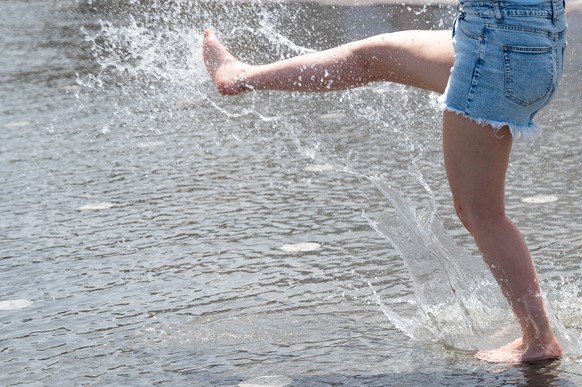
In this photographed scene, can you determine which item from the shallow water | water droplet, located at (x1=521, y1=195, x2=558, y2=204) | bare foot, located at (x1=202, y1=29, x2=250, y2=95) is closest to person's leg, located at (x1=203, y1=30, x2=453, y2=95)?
bare foot, located at (x1=202, y1=29, x2=250, y2=95)

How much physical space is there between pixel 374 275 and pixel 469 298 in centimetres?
47

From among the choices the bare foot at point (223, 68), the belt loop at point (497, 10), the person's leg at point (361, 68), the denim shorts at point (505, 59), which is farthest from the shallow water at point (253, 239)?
the belt loop at point (497, 10)

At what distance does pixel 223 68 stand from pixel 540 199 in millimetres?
1434

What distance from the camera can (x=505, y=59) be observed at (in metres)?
2.72

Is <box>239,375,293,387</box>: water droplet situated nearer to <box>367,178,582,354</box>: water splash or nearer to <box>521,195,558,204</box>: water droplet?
<box>367,178,582,354</box>: water splash

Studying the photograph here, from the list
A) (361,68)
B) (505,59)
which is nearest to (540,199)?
(361,68)

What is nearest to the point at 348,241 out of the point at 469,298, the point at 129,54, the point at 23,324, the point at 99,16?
the point at 469,298

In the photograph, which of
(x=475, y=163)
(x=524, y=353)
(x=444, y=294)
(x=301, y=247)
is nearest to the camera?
(x=475, y=163)

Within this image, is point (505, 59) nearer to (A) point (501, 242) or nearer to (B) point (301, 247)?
(A) point (501, 242)

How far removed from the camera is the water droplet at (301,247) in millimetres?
3982

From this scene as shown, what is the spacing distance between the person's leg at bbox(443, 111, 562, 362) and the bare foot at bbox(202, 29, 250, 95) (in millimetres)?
761

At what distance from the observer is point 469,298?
3.27 metres

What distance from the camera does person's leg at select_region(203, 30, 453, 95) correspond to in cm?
296

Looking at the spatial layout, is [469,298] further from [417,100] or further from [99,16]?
[99,16]
